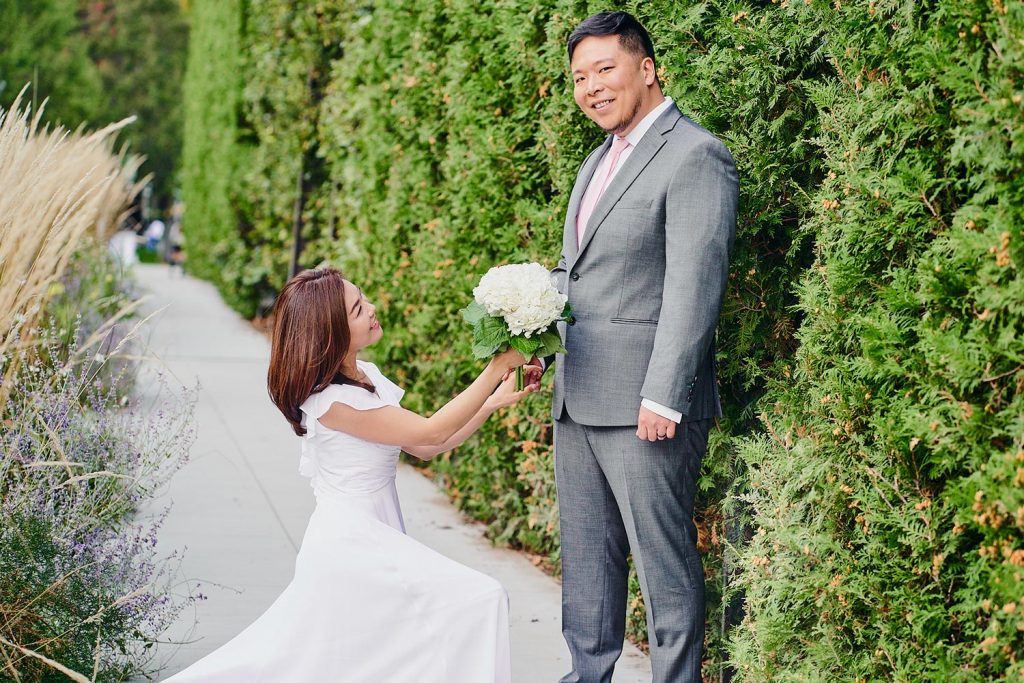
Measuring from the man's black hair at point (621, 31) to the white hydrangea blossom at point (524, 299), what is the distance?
73 centimetres

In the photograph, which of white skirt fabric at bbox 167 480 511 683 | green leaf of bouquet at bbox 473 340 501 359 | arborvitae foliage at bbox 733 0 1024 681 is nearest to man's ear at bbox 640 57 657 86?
arborvitae foliage at bbox 733 0 1024 681

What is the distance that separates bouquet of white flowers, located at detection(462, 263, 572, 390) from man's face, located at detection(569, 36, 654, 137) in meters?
0.53

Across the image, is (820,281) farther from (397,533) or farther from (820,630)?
(397,533)

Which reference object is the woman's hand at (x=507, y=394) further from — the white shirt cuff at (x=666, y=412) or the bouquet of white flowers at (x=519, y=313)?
the white shirt cuff at (x=666, y=412)

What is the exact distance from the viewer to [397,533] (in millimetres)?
3365

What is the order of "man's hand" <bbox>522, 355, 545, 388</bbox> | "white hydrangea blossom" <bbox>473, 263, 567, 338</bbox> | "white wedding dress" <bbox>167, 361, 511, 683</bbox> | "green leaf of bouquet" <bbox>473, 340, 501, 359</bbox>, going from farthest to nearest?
"man's hand" <bbox>522, 355, 545, 388</bbox>, "green leaf of bouquet" <bbox>473, 340, 501, 359</bbox>, "white hydrangea blossom" <bbox>473, 263, 567, 338</bbox>, "white wedding dress" <bbox>167, 361, 511, 683</bbox>

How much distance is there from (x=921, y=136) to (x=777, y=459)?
1.05 metres

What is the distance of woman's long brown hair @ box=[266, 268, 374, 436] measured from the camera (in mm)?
3379

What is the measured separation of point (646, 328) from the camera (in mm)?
3410

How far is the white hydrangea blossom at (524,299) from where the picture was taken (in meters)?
3.25

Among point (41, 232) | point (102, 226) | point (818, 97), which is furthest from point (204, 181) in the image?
point (818, 97)

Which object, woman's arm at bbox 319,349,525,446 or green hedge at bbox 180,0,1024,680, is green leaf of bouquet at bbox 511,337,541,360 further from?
green hedge at bbox 180,0,1024,680

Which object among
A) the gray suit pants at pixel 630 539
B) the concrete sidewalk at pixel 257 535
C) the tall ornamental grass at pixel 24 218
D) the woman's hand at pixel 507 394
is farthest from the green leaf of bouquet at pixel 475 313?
the tall ornamental grass at pixel 24 218

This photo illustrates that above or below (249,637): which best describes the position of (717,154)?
above
